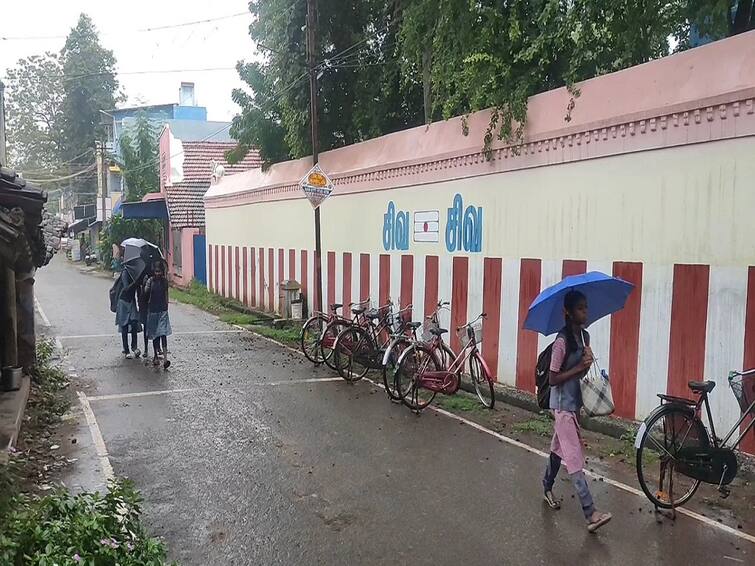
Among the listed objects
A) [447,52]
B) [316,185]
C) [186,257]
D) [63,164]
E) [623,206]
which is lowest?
[186,257]

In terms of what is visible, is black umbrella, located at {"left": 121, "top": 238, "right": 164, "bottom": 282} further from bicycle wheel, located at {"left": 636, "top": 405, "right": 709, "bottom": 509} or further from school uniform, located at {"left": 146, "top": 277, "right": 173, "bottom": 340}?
bicycle wheel, located at {"left": 636, "top": 405, "right": 709, "bottom": 509}

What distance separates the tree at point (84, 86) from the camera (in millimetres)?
49500

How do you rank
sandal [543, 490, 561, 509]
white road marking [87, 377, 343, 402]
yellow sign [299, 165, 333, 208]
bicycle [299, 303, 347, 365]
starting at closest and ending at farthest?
sandal [543, 490, 561, 509], white road marking [87, 377, 343, 402], bicycle [299, 303, 347, 365], yellow sign [299, 165, 333, 208]

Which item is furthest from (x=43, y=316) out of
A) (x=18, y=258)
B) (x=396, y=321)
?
(x=18, y=258)

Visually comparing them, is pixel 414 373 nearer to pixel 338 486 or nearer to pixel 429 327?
pixel 429 327

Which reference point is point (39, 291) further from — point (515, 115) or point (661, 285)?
point (661, 285)

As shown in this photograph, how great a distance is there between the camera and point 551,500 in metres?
5.36

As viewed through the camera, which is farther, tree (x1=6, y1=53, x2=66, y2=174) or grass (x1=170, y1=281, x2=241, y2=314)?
tree (x1=6, y1=53, x2=66, y2=174)

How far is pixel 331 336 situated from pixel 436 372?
115 inches

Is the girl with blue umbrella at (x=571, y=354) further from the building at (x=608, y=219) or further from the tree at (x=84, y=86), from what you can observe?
the tree at (x=84, y=86)

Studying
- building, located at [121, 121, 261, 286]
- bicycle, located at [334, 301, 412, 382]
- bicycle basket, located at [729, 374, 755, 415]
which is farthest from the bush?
building, located at [121, 121, 261, 286]

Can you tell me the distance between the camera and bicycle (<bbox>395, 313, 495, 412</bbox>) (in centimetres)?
846

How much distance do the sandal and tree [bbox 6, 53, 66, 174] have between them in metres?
52.8

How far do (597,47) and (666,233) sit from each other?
303cm
